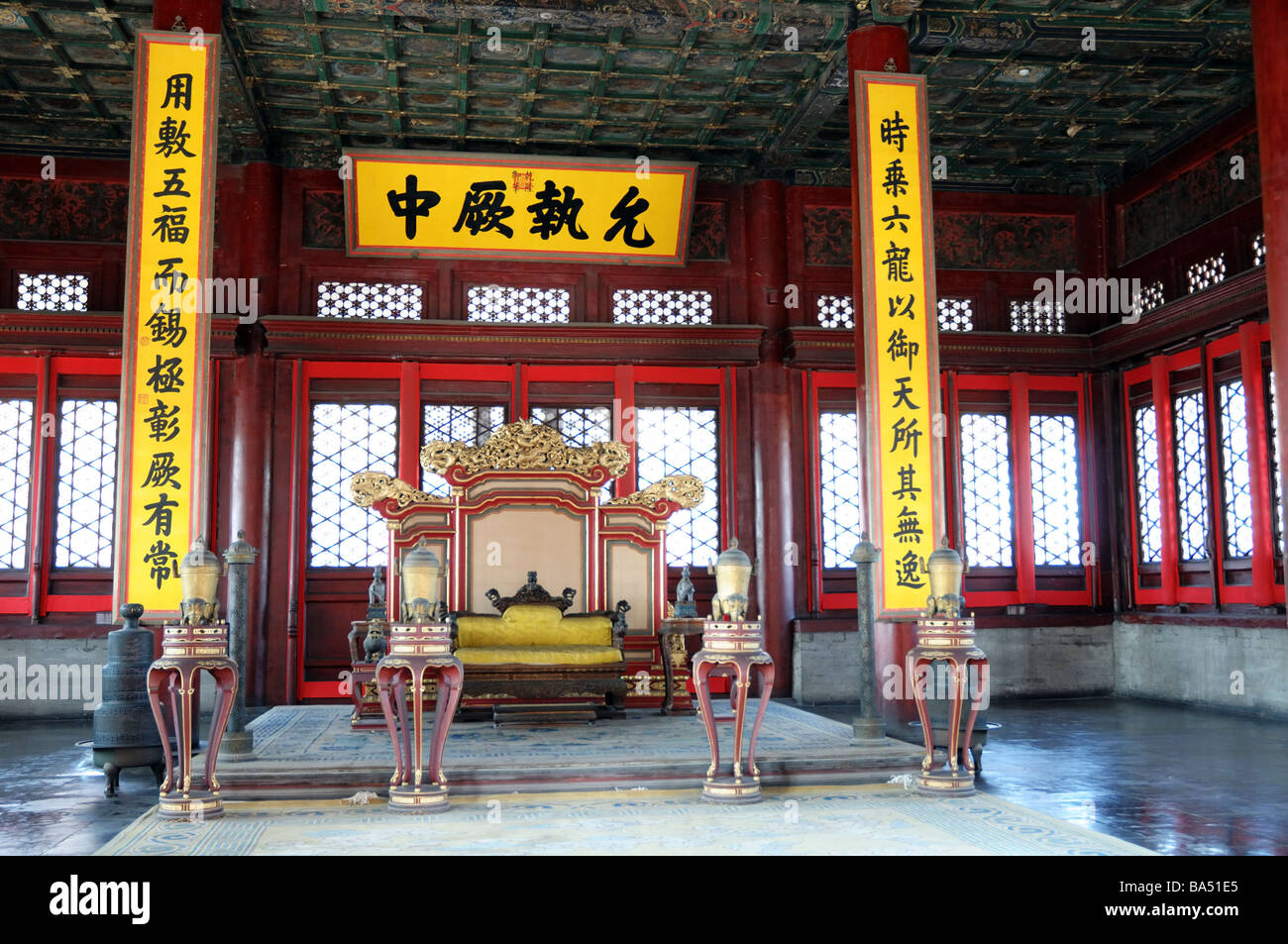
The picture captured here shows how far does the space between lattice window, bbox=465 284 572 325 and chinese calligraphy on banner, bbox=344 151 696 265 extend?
0.90 ft

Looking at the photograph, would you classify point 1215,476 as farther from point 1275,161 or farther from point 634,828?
point 634,828

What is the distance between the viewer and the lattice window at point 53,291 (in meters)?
7.93

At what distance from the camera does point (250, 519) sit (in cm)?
766

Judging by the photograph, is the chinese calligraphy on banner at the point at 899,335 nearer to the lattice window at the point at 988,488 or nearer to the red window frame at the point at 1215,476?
the red window frame at the point at 1215,476

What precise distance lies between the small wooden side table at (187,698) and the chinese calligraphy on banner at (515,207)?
15.1 feet

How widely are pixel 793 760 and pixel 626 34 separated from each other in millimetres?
4566

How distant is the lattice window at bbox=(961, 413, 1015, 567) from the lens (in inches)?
337

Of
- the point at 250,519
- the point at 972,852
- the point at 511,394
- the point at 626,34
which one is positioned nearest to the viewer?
the point at 972,852

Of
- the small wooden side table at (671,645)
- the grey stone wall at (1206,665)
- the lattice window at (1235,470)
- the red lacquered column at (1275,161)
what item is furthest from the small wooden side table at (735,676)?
the lattice window at (1235,470)

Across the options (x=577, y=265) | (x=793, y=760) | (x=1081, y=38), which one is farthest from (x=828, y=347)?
(x=793, y=760)

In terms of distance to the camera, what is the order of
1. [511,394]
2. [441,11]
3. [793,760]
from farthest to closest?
[511,394], [441,11], [793,760]

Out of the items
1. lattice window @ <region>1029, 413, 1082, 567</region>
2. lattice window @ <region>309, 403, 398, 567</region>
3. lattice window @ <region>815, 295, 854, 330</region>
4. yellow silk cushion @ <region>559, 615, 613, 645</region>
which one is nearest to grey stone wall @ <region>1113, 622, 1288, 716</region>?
lattice window @ <region>1029, 413, 1082, 567</region>

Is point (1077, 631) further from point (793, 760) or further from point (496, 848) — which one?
point (496, 848)

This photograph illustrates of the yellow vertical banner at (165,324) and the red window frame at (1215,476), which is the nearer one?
the yellow vertical banner at (165,324)
